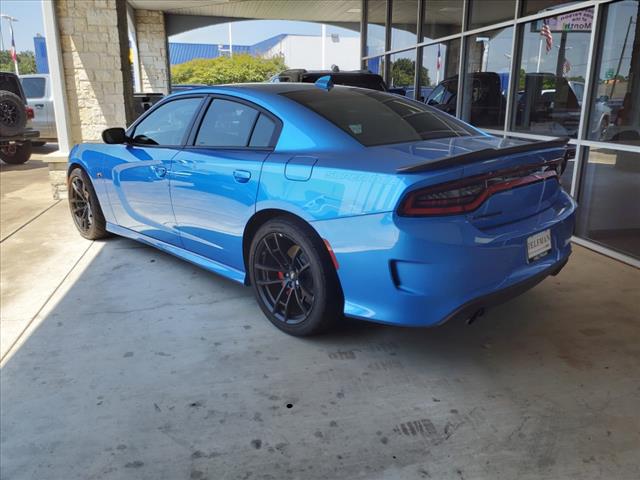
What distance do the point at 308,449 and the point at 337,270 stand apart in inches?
35.0

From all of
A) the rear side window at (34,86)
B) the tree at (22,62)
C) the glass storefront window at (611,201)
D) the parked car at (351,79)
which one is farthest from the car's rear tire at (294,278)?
the tree at (22,62)

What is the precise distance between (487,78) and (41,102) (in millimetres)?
11225

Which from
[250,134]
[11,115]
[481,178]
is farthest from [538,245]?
[11,115]

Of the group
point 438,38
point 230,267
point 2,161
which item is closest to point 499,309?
point 230,267

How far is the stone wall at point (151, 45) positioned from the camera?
19.0 m

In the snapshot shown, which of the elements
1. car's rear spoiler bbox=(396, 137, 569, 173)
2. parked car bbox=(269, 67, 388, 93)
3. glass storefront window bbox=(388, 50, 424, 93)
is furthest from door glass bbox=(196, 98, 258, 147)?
glass storefront window bbox=(388, 50, 424, 93)

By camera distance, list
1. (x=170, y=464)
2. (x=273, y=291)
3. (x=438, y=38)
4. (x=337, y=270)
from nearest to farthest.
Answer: (x=170, y=464), (x=337, y=270), (x=273, y=291), (x=438, y=38)

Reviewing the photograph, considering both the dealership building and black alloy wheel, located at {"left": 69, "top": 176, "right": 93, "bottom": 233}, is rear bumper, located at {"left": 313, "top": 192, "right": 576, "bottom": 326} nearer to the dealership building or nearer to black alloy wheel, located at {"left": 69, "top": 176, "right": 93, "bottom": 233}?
the dealership building

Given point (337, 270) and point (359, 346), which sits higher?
point (337, 270)

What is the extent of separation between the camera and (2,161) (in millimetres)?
11805

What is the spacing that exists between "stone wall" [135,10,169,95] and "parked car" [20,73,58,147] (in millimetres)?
6181

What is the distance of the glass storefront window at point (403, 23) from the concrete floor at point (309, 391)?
674 cm

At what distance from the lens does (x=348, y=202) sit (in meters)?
2.52

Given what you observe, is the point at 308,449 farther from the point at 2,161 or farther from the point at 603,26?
the point at 2,161
